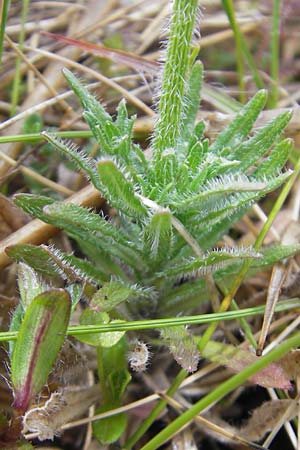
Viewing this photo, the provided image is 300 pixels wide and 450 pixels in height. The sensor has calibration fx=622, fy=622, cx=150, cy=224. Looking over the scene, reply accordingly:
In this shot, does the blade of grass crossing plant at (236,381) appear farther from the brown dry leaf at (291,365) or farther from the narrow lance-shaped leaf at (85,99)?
the narrow lance-shaped leaf at (85,99)

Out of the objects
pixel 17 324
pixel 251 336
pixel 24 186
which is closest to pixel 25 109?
pixel 24 186

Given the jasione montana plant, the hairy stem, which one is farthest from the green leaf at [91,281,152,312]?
the hairy stem

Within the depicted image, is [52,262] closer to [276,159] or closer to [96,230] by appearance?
[96,230]

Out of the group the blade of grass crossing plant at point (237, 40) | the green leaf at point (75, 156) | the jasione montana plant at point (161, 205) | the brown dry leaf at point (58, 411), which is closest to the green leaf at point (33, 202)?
the jasione montana plant at point (161, 205)

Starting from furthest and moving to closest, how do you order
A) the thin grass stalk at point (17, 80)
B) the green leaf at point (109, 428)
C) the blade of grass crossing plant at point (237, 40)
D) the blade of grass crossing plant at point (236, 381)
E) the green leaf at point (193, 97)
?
the thin grass stalk at point (17, 80), the blade of grass crossing plant at point (237, 40), the green leaf at point (193, 97), the green leaf at point (109, 428), the blade of grass crossing plant at point (236, 381)

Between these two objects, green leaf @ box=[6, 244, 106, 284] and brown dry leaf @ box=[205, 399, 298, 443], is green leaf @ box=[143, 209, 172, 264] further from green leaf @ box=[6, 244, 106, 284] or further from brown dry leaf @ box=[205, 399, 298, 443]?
brown dry leaf @ box=[205, 399, 298, 443]
